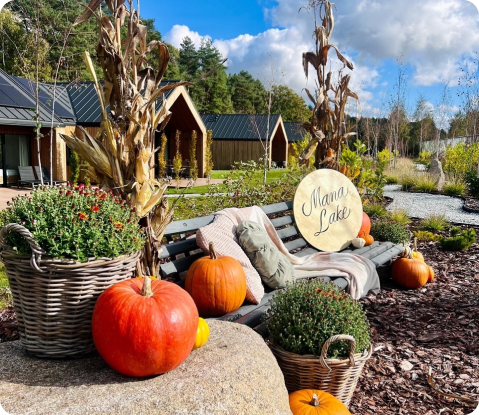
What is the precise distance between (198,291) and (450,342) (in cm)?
219

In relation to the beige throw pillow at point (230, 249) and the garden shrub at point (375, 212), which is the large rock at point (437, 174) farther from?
the beige throw pillow at point (230, 249)

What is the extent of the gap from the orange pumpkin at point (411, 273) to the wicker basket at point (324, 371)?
100.0 inches

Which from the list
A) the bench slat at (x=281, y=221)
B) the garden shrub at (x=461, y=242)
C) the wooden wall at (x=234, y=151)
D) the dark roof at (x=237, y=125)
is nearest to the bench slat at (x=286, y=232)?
the bench slat at (x=281, y=221)

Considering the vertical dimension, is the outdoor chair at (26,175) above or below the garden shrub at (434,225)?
above

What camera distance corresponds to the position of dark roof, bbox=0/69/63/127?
13875 millimetres

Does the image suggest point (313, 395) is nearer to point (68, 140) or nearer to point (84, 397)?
point (84, 397)

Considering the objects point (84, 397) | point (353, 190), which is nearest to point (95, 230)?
point (84, 397)

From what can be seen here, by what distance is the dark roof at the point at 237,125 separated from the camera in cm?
2834

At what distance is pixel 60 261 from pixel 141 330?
0.52 m

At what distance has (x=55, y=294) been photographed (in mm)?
2178

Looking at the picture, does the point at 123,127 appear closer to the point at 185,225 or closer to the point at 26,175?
the point at 185,225

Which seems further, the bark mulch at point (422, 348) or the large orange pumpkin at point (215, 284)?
the large orange pumpkin at point (215, 284)

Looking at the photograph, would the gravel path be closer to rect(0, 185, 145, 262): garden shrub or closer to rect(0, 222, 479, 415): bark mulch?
rect(0, 222, 479, 415): bark mulch

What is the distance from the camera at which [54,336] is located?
2.27 metres
